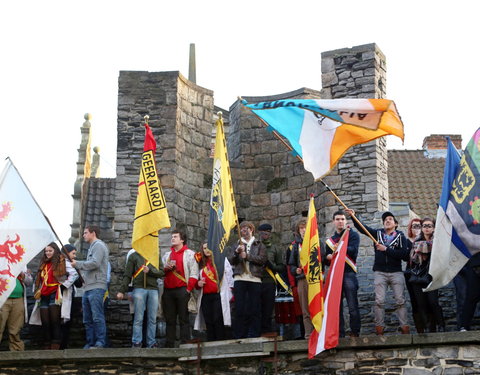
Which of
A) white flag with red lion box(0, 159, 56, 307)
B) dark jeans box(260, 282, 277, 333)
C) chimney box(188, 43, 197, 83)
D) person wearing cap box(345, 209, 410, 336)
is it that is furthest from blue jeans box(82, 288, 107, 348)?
chimney box(188, 43, 197, 83)

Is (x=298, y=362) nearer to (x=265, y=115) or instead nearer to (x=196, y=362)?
(x=196, y=362)

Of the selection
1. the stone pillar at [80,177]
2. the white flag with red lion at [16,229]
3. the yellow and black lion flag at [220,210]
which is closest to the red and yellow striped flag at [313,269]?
the yellow and black lion flag at [220,210]

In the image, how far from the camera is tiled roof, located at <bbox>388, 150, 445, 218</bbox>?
24531 mm

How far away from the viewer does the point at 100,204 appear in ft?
87.9

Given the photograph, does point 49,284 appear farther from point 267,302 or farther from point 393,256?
point 393,256

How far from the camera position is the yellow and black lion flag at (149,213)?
45.9 feet

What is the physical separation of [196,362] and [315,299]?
5.87 ft

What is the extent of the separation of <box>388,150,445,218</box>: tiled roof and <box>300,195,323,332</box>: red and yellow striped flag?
1102 cm

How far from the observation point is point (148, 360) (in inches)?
536

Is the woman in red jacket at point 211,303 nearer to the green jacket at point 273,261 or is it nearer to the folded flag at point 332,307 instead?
the green jacket at point 273,261

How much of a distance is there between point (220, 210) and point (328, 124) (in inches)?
69.5

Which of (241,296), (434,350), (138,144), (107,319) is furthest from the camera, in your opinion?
(138,144)

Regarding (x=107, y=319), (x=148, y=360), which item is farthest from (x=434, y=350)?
(x=107, y=319)

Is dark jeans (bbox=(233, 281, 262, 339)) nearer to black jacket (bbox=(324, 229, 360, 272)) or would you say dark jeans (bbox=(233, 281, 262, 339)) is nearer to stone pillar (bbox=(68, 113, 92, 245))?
black jacket (bbox=(324, 229, 360, 272))
